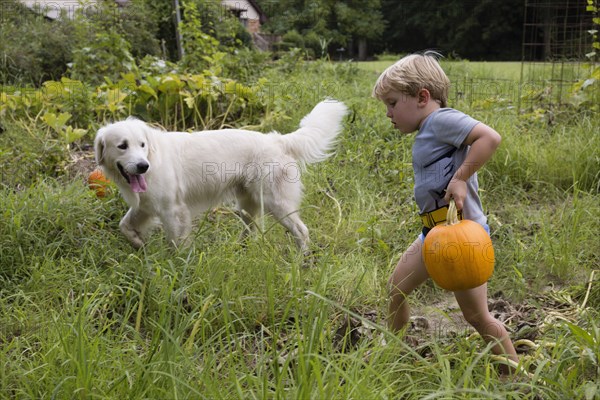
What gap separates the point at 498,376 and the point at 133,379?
1.41 m

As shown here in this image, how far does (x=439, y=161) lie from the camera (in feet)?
8.01

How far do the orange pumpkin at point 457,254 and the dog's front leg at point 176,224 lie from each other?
2.00 metres

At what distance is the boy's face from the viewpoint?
248 cm

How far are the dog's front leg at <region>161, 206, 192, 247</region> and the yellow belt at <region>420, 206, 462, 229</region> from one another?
1.80 metres

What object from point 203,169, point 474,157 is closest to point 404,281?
point 474,157

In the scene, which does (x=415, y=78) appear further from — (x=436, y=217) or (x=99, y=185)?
(x=99, y=185)

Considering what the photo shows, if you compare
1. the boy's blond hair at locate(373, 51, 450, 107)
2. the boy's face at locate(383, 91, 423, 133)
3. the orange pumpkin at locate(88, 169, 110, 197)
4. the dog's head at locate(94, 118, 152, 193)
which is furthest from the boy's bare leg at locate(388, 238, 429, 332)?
the orange pumpkin at locate(88, 169, 110, 197)

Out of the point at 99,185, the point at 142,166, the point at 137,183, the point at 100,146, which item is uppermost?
the point at 100,146

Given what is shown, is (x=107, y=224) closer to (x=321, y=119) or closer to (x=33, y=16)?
(x=321, y=119)

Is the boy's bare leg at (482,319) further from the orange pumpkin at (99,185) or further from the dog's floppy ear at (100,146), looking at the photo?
the orange pumpkin at (99,185)

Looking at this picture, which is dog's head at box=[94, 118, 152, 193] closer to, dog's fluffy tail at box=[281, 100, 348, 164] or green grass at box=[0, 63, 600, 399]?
green grass at box=[0, 63, 600, 399]

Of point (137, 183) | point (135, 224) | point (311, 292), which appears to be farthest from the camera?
point (135, 224)

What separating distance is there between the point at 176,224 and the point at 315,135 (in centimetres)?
119

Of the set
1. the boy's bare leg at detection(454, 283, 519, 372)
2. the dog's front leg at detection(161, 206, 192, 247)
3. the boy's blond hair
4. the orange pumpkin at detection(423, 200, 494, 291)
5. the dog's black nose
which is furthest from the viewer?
the dog's front leg at detection(161, 206, 192, 247)
